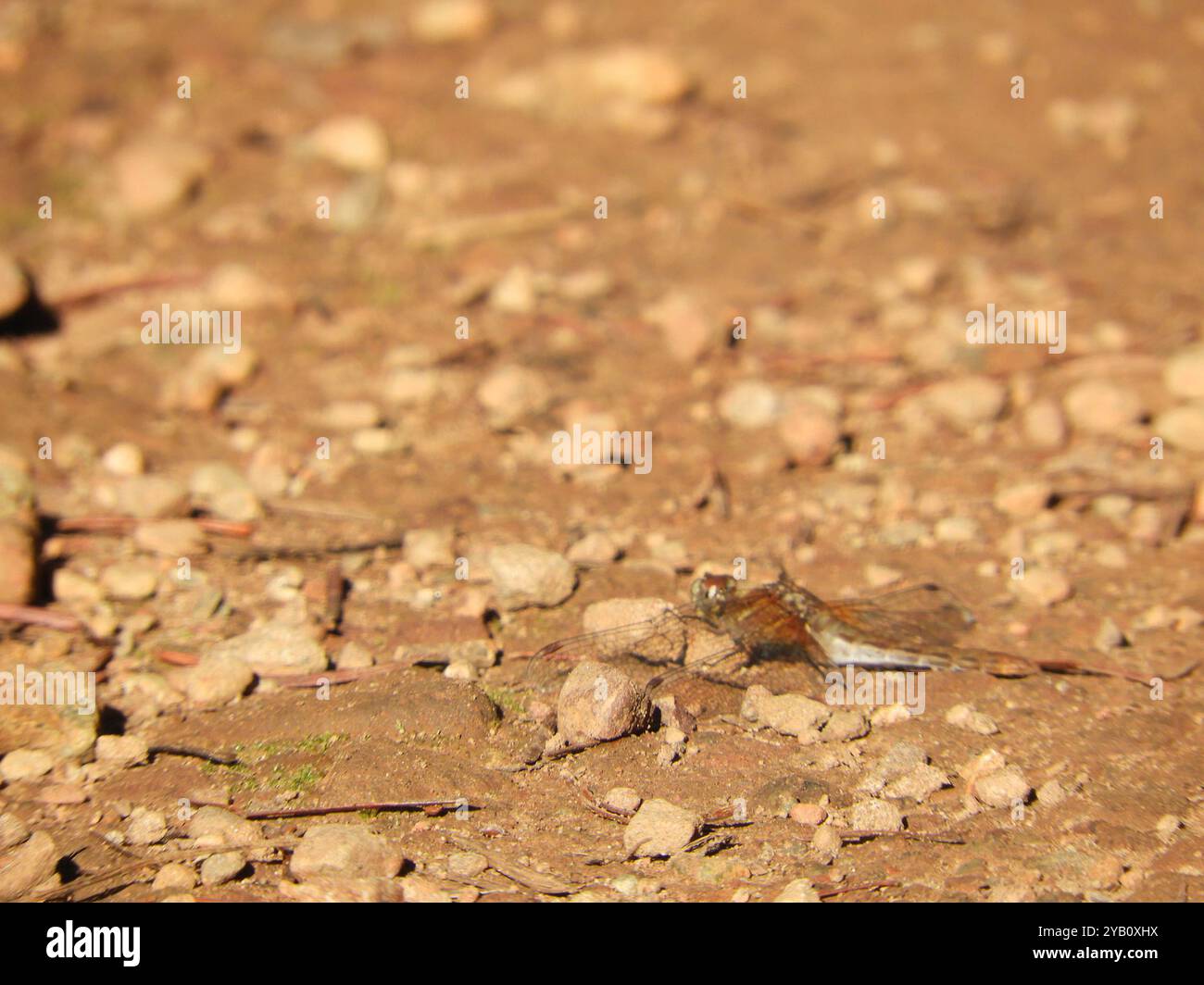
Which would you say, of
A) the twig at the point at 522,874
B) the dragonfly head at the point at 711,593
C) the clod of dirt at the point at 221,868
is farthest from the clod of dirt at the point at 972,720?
the clod of dirt at the point at 221,868

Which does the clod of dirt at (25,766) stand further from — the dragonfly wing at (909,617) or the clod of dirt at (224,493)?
the dragonfly wing at (909,617)

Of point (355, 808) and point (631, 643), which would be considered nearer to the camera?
point (355, 808)

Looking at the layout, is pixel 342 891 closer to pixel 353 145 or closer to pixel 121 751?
A: pixel 121 751

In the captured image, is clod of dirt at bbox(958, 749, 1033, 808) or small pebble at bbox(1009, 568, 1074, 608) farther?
small pebble at bbox(1009, 568, 1074, 608)

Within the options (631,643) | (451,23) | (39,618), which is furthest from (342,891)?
(451,23)

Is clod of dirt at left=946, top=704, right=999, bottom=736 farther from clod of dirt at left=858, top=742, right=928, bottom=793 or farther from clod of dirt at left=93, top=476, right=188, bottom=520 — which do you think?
clod of dirt at left=93, top=476, right=188, bottom=520

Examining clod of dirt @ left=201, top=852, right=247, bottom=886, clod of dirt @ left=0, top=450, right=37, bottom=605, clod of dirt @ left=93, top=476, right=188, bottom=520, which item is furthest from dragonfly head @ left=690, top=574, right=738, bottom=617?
clod of dirt @ left=0, top=450, right=37, bottom=605

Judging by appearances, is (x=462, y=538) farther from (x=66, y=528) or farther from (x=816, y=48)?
(x=816, y=48)
